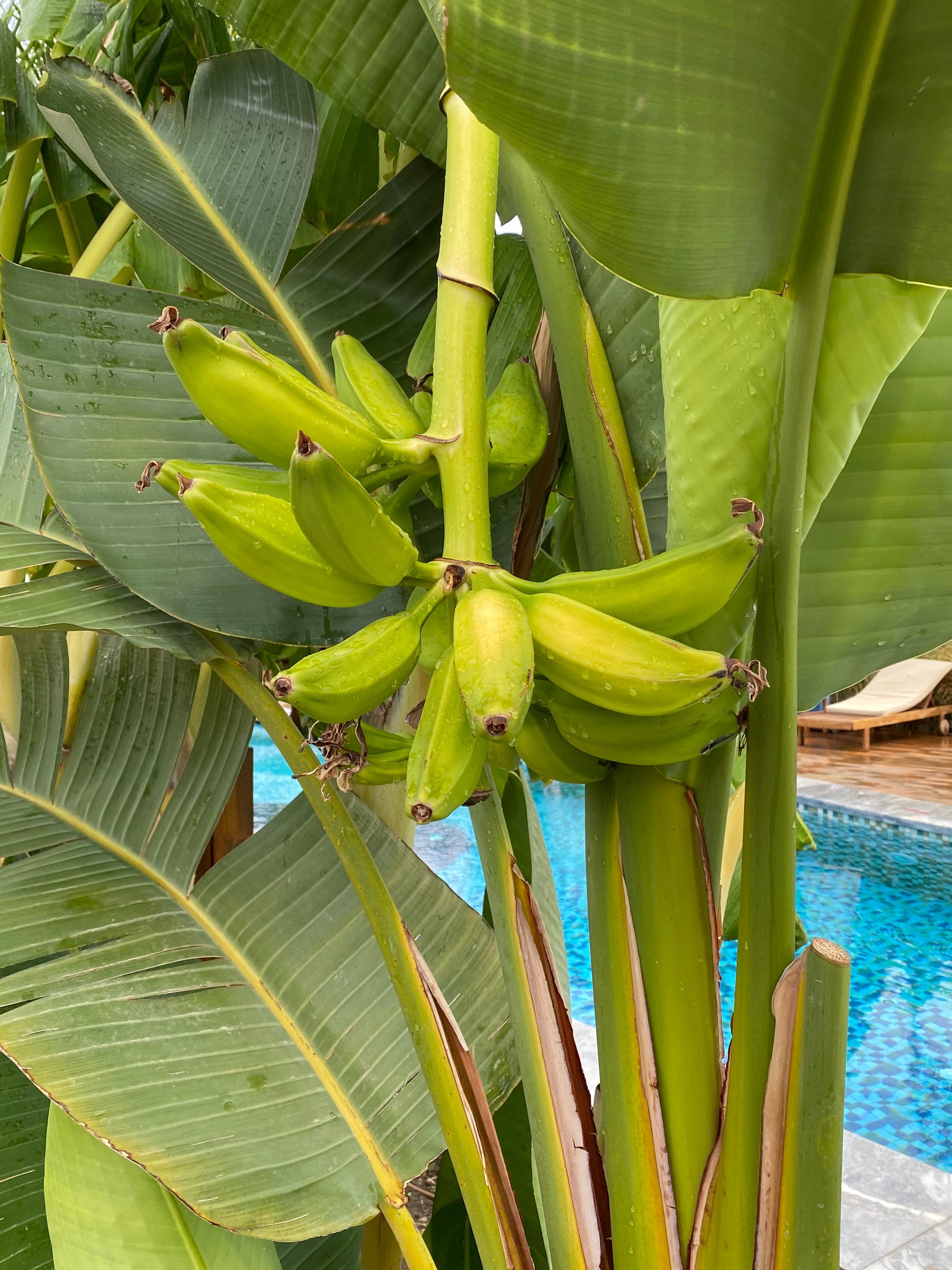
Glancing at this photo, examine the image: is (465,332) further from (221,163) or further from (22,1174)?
(22,1174)

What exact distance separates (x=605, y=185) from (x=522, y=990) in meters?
0.29

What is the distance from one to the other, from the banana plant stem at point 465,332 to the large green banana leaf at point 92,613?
21cm

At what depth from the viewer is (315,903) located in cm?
53

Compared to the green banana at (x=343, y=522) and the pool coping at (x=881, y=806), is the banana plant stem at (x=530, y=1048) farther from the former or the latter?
the pool coping at (x=881, y=806)

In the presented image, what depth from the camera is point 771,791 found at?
11.5 inches

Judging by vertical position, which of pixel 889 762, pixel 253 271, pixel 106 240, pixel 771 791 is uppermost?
pixel 106 240

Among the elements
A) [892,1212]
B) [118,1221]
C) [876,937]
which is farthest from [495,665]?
[876,937]

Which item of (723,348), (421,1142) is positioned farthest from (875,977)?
(723,348)

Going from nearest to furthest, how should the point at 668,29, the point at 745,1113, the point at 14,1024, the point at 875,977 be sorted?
the point at 668,29
the point at 745,1113
the point at 14,1024
the point at 875,977

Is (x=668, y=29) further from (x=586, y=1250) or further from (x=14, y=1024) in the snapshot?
(x=14, y=1024)

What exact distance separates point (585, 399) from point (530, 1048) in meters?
0.26

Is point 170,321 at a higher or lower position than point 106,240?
lower

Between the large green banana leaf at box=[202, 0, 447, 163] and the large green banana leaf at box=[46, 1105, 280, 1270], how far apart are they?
0.56 metres

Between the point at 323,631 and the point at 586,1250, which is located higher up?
the point at 323,631
